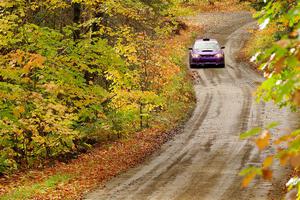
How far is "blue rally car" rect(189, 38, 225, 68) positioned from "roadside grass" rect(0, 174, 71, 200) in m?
21.0

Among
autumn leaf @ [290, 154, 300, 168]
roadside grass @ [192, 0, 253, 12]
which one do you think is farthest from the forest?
roadside grass @ [192, 0, 253, 12]

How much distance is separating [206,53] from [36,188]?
74.4 ft

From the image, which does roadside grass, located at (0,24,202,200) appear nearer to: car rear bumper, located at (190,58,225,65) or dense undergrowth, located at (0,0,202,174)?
dense undergrowth, located at (0,0,202,174)

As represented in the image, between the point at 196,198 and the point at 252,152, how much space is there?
214 inches

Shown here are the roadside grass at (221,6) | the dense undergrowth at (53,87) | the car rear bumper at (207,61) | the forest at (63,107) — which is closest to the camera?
the forest at (63,107)

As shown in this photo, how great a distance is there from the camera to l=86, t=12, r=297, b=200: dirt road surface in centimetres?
1192

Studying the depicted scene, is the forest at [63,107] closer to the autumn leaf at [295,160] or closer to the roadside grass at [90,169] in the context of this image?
the roadside grass at [90,169]

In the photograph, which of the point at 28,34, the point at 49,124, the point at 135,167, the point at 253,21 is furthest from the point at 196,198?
the point at 253,21

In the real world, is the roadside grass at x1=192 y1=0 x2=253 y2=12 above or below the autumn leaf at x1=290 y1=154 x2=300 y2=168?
above

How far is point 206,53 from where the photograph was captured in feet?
109

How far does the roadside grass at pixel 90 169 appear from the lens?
39.8 feet

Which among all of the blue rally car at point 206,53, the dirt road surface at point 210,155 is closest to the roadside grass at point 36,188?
the dirt road surface at point 210,155

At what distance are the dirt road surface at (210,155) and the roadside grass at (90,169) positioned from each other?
0.44 metres

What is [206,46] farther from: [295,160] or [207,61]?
[295,160]
